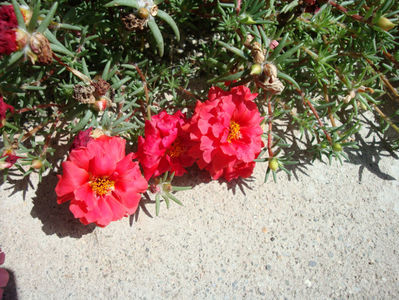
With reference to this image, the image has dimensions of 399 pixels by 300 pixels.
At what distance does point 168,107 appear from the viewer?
5.75 ft

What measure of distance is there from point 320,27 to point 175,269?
4.60 feet

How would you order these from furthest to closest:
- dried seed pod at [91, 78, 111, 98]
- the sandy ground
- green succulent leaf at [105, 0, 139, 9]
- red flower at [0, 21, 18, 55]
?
the sandy ground, dried seed pod at [91, 78, 111, 98], green succulent leaf at [105, 0, 139, 9], red flower at [0, 21, 18, 55]

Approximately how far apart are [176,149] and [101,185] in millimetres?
369

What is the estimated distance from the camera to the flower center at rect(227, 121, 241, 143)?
1.48 m

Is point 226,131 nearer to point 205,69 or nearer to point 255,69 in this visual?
point 255,69

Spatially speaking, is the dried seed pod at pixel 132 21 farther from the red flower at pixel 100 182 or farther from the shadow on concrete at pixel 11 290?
the shadow on concrete at pixel 11 290

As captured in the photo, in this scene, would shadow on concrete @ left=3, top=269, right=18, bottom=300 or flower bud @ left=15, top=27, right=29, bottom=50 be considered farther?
shadow on concrete @ left=3, top=269, right=18, bottom=300

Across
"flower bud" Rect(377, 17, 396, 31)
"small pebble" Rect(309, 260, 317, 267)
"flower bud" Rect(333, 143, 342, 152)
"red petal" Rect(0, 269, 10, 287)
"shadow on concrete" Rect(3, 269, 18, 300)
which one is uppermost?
"flower bud" Rect(377, 17, 396, 31)

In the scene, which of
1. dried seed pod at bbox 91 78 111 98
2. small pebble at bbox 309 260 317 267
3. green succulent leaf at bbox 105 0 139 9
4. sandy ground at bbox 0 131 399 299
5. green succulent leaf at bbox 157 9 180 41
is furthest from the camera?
small pebble at bbox 309 260 317 267

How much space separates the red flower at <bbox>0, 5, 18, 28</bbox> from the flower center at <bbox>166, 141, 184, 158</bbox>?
769 mm

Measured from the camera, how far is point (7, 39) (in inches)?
43.4

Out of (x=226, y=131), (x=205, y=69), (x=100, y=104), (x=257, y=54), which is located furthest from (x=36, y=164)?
(x=257, y=54)

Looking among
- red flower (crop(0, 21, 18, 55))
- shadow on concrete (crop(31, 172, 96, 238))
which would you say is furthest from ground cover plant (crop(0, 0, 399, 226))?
shadow on concrete (crop(31, 172, 96, 238))

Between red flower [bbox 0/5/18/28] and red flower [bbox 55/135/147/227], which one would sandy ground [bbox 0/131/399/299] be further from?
red flower [bbox 0/5/18/28]
